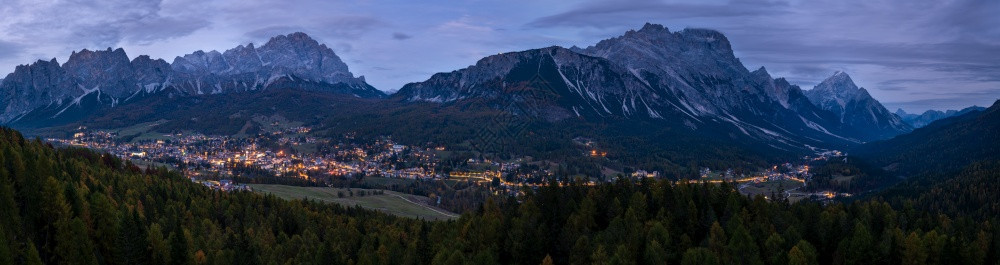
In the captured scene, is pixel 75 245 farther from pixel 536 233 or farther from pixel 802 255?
pixel 802 255

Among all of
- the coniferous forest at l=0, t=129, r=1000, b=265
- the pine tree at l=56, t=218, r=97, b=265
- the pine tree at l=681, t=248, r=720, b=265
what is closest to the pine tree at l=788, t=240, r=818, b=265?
the coniferous forest at l=0, t=129, r=1000, b=265

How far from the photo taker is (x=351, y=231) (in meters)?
117

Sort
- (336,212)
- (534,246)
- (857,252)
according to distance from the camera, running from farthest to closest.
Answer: (336,212) < (534,246) < (857,252)

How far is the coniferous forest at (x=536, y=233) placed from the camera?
2884 inches

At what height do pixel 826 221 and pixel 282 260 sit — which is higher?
pixel 826 221

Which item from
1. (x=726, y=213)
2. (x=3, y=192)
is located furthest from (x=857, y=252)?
(x=3, y=192)

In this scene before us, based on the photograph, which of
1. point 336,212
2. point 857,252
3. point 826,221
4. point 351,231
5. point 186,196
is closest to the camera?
point 857,252

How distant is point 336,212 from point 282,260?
2693 inches

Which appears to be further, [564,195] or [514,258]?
[564,195]

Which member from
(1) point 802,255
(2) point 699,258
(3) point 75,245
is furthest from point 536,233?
(3) point 75,245

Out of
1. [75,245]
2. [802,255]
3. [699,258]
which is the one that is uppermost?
[75,245]

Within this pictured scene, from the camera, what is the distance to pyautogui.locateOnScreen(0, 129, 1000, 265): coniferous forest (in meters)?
73.2

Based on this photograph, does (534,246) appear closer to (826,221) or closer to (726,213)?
(726,213)

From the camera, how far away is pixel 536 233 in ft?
298
